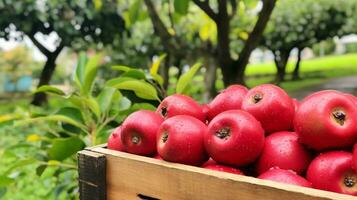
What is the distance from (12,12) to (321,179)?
23.9 feet

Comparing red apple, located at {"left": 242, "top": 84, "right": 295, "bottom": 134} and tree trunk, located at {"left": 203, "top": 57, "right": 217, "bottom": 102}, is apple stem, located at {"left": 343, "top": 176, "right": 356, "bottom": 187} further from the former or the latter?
tree trunk, located at {"left": 203, "top": 57, "right": 217, "bottom": 102}

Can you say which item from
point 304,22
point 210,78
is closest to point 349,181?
point 210,78

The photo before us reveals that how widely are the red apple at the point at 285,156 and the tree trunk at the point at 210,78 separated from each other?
93.8 inches

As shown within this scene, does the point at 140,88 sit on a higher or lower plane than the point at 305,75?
higher

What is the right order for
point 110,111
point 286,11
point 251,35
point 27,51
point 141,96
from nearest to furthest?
point 141,96
point 110,111
point 251,35
point 27,51
point 286,11

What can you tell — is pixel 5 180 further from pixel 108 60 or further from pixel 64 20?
pixel 108 60

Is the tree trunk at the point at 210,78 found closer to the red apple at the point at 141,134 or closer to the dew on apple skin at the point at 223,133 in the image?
the red apple at the point at 141,134

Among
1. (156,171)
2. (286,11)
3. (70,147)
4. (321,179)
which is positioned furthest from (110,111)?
(286,11)

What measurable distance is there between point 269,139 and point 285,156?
68mm

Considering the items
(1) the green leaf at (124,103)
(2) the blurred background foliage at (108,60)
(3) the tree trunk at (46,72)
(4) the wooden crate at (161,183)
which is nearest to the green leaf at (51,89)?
(2) the blurred background foliage at (108,60)

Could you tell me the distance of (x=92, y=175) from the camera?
3.98ft

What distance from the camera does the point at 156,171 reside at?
1090 millimetres

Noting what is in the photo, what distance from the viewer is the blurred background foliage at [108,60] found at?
6.07 ft

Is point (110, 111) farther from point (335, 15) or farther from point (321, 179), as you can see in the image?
point (335, 15)
